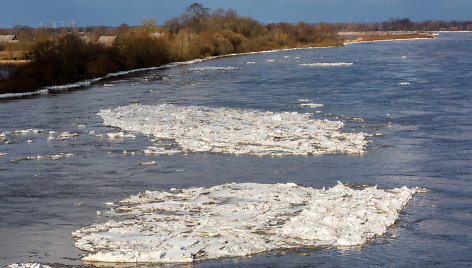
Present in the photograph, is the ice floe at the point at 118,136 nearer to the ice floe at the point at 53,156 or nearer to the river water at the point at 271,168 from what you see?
the river water at the point at 271,168

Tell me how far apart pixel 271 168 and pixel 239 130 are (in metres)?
4.51

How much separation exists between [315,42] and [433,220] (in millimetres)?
93583

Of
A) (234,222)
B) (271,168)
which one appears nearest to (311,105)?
(271,168)

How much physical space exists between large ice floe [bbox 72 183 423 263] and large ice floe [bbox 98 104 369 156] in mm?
3732

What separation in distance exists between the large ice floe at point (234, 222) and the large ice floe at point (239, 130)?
3732mm

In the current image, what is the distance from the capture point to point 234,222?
9.27 meters

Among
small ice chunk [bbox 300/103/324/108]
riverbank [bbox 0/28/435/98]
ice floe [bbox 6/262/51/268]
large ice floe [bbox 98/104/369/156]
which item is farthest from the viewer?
riverbank [bbox 0/28/435/98]

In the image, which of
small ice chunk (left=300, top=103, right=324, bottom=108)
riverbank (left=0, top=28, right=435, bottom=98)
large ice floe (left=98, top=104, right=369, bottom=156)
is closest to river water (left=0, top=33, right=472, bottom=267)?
small ice chunk (left=300, top=103, right=324, bottom=108)

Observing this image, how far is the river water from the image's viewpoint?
8.34 metres

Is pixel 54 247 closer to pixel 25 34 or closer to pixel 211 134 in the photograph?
pixel 211 134

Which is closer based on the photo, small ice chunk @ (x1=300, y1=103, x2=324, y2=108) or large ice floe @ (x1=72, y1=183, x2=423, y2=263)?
large ice floe @ (x1=72, y1=183, x2=423, y2=263)

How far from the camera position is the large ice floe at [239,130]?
14953 mm

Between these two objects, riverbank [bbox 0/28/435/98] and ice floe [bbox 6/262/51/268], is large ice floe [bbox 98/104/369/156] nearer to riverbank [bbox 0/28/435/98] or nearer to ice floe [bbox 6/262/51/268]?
ice floe [bbox 6/262/51/268]

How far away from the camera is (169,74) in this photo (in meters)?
42.5
